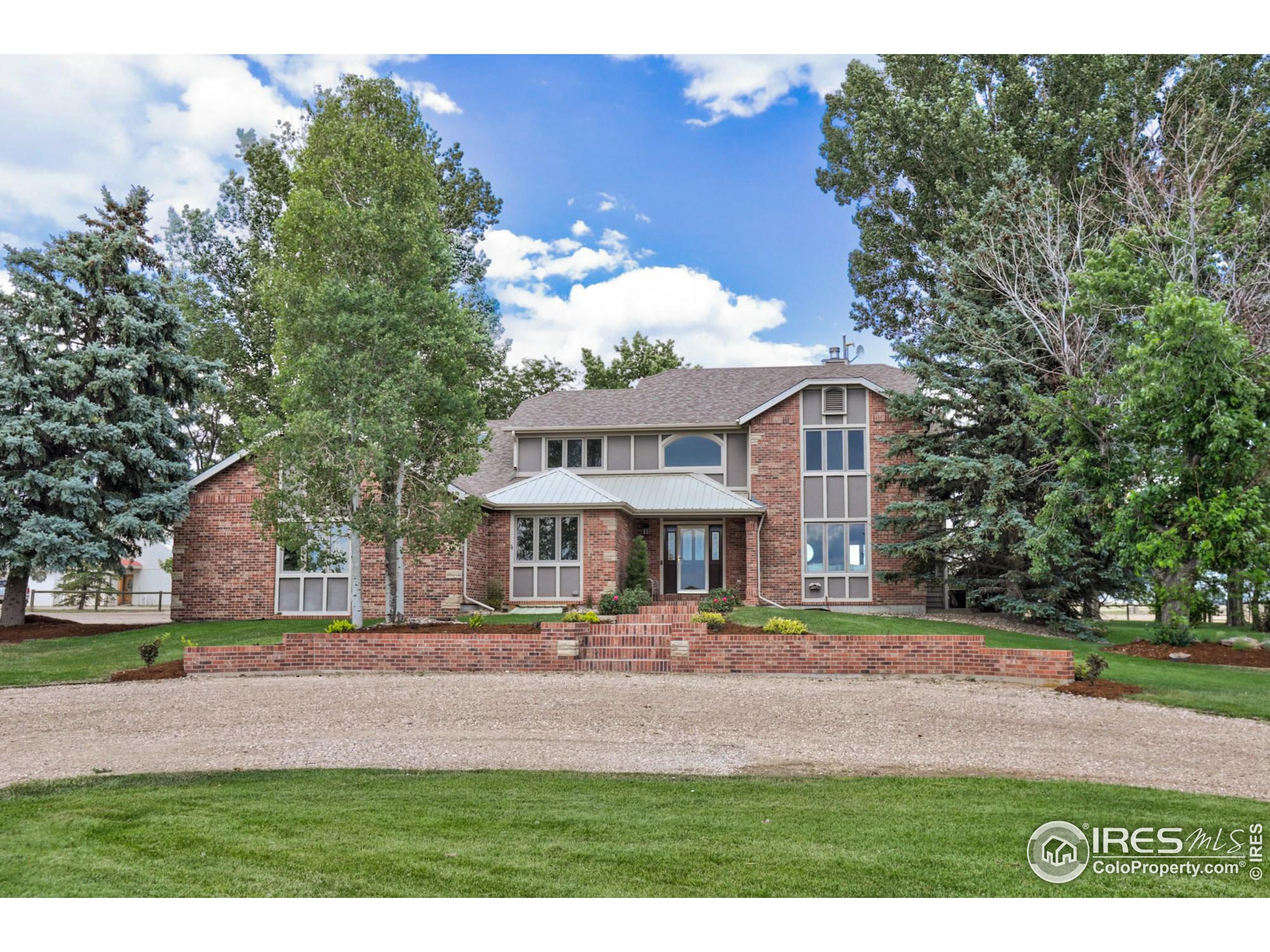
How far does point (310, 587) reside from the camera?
20672mm

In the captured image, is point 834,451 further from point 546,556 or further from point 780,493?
point 546,556

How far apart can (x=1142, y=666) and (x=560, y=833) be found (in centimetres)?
1179

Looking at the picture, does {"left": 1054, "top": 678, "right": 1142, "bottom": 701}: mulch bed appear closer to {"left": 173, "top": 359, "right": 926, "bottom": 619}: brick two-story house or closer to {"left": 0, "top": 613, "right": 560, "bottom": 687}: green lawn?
{"left": 0, "top": 613, "right": 560, "bottom": 687}: green lawn

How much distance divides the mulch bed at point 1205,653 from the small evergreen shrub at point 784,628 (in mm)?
5846

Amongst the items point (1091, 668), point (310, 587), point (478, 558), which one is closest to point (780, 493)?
point (478, 558)

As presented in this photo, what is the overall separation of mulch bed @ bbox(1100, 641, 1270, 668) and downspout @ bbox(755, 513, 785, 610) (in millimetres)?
8268

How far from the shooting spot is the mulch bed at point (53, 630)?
18047 millimetres

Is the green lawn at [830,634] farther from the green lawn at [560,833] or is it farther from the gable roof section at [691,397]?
the gable roof section at [691,397]

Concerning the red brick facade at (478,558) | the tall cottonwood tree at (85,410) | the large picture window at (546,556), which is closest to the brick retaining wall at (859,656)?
the red brick facade at (478,558)

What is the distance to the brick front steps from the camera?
13.0 metres

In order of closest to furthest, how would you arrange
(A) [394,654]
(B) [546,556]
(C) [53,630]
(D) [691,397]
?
(A) [394,654]
(C) [53,630]
(B) [546,556]
(D) [691,397]

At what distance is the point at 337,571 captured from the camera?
20.7 meters

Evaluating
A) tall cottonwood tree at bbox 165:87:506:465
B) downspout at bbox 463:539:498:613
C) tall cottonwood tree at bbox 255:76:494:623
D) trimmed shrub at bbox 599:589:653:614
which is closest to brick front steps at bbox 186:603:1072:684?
tall cottonwood tree at bbox 255:76:494:623

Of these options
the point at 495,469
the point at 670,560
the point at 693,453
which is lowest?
the point at 670,560
